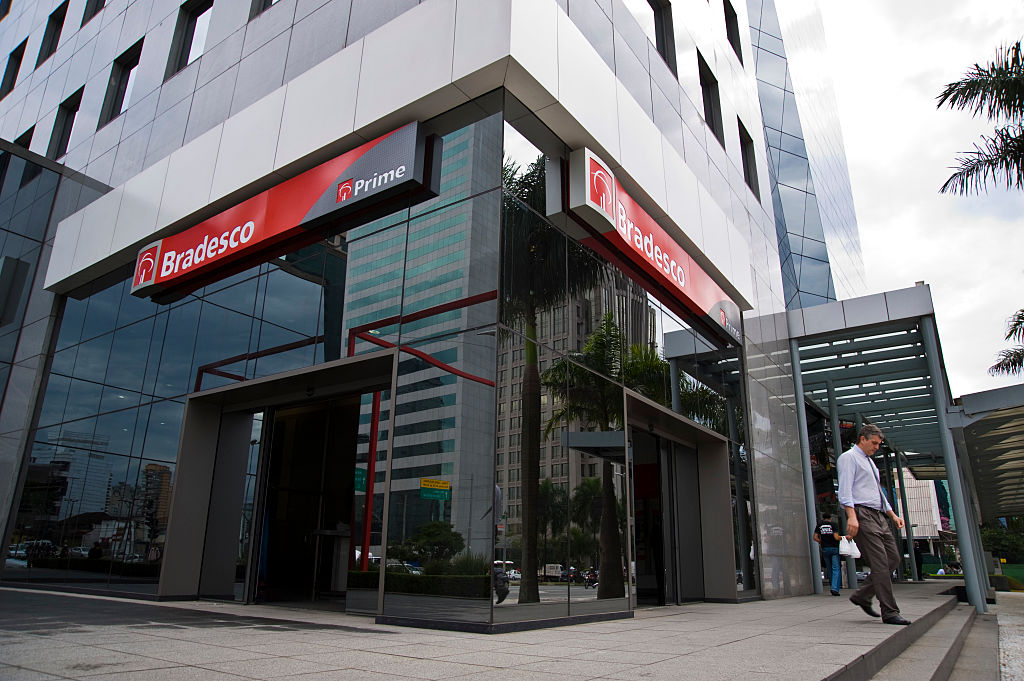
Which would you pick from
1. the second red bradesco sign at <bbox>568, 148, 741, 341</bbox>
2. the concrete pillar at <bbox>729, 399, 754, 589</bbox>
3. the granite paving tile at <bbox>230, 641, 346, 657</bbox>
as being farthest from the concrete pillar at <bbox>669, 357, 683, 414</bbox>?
the granite paving tile at <bbox>230, 641, 346, 657</bbox>

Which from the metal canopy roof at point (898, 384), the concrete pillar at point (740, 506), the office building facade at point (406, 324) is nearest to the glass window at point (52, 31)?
the office building facade at point (406, 324)

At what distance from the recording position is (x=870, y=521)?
6.53 meters

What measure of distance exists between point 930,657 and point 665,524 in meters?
6.56

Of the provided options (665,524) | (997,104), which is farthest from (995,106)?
(665,524)

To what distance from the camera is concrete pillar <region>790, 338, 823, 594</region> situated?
15.0 m

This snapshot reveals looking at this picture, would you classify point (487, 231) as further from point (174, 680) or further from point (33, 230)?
point (33, 230)

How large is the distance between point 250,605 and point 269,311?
441 cm

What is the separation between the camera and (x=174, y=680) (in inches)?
133

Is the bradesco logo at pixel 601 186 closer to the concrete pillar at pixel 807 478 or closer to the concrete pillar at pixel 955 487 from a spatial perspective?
the concrete pillar at pixel 955 487

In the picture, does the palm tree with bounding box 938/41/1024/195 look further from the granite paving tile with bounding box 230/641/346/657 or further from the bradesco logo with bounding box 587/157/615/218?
the granite paving tile with bounding box 230/641/346/657

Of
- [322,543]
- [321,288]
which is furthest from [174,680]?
[322,543]

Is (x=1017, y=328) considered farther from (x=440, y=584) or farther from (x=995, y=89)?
(x=440, y=584)

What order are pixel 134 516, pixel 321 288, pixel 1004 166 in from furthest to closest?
pixel 1004 166 < pixel 134 516 < pixel 321 288

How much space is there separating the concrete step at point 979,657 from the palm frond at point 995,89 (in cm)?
1016
